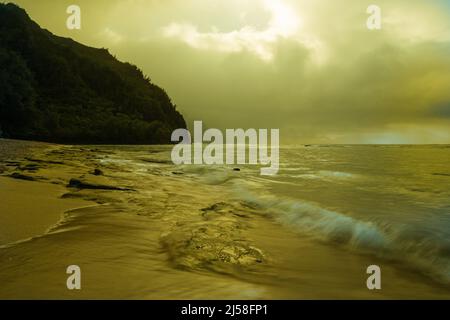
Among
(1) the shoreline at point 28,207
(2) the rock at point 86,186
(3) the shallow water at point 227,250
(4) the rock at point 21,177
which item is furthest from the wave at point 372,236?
(4) the rock at point 21,177

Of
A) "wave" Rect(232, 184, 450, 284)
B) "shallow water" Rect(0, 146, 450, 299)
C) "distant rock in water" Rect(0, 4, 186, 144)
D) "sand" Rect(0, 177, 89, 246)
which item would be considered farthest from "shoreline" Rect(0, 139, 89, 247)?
"distant rock in water" Rect(0, 4, 186, 144)

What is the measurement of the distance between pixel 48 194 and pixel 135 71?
17548 cm

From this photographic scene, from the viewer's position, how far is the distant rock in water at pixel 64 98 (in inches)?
2408

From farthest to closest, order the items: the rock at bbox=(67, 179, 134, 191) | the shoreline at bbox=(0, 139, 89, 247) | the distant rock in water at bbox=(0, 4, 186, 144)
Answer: the distant rock in water at bbox=(0, 4, 186, 144) → the rock at bbox=(67, 179, 134, 191) → the shoreline at bbox=(0, 139, 89, 247)

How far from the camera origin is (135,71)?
6801 inches

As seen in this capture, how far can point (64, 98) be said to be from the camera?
356 feet

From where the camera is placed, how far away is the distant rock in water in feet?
201

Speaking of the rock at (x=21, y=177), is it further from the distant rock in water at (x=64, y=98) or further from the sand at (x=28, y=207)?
the distant rock in water at (x=64, y=98)

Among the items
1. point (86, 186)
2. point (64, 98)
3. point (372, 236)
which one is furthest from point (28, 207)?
point (64, 98)

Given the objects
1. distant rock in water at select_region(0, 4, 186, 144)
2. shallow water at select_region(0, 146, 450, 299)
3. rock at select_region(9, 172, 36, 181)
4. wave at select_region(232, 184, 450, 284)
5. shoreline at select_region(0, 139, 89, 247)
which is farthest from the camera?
distant rock in water at select_region(0, 4, 186, 144)

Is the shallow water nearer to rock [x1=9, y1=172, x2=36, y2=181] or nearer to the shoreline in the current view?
the shoreline

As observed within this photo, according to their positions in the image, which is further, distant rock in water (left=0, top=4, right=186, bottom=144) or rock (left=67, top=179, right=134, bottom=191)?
distant rock in water (left=0, top=4, right=186, bottom=144)

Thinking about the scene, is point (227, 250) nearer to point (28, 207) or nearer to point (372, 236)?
point (372, 236)
